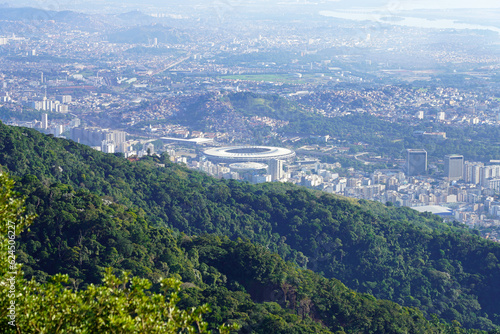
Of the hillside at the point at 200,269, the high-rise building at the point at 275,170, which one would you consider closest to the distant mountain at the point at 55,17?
the high-rise building at the point at 275,170

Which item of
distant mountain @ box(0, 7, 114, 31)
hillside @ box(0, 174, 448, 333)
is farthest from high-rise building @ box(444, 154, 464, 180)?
distant mountain @ box(0, 7, 114, 31)

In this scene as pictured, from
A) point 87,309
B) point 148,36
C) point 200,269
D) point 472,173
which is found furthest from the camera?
point 148,36

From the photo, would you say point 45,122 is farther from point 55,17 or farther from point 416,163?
point 55,17

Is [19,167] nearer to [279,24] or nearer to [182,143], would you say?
[182,143]

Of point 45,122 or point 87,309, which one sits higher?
point 87,309

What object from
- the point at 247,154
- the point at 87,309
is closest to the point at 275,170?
the point at 247,154

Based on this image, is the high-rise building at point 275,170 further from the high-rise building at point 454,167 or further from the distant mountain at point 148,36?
the distant mountain at point 148,36

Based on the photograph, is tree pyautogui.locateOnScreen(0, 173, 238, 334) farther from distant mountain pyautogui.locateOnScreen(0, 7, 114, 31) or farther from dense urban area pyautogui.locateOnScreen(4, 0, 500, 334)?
distant mountain pyautogui.locateOnScreen(0, 7, 114, 31)

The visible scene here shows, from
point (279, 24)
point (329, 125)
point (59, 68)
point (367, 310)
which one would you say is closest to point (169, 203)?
point (367, 310)
